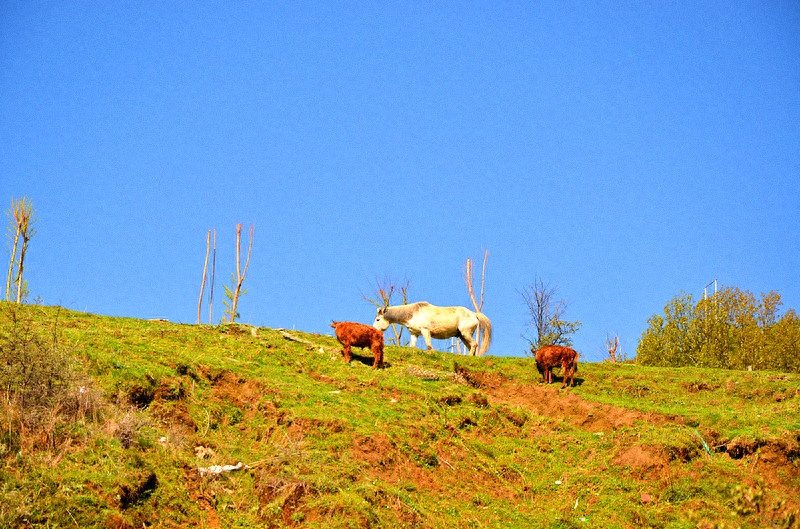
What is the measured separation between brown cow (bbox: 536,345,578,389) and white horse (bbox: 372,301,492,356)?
665cm

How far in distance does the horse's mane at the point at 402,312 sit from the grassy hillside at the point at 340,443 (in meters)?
7.55

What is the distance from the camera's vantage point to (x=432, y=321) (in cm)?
3097

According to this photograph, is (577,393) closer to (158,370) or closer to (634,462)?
(634,462)

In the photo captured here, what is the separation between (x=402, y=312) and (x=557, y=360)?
8.60 metres

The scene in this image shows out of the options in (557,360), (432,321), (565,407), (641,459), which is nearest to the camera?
(641,459)

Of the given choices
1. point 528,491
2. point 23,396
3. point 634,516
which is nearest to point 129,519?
point 23,396

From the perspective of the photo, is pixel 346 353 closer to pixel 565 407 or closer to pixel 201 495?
pixel 565 407

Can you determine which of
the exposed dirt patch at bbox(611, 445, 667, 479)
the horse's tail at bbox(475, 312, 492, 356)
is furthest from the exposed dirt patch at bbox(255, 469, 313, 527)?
the horse's tail at bbox(475, 312, 492, 356)

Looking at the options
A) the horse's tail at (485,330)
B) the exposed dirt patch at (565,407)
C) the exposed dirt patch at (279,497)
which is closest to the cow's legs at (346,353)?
the exposed dirt patch at (565,407)

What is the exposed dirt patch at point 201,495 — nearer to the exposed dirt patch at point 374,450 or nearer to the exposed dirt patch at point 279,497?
the exposed dirt patch at point 279,497

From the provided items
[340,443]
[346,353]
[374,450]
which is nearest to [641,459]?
[374,450]

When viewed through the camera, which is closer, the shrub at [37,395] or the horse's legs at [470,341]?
the shrub at [37,395]

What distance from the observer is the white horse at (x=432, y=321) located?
101 feet

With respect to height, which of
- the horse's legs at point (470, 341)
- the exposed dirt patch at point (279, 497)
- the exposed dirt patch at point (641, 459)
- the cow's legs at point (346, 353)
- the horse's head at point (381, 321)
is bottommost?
the exposed dirt patch at point (279, 497)
